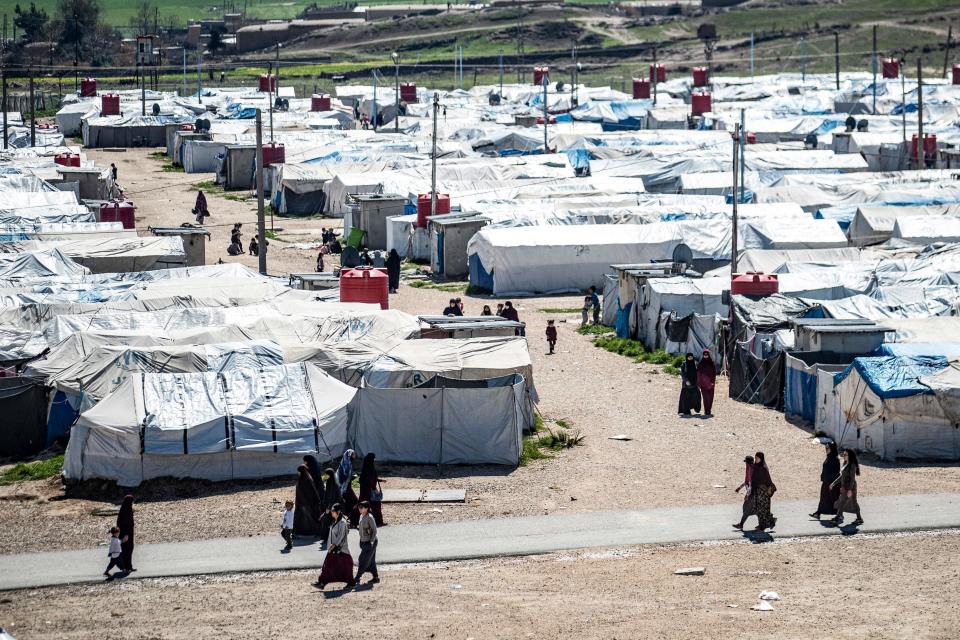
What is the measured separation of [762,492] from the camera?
1659 cm

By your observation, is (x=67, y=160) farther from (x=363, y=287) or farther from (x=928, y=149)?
(x=928, y=149)

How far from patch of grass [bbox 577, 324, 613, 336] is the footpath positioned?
12.9 m

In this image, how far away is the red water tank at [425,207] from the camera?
40.5 m

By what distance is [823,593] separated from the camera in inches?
575

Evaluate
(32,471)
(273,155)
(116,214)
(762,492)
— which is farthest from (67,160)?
(762,492)

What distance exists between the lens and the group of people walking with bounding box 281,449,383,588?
1492 centimetres

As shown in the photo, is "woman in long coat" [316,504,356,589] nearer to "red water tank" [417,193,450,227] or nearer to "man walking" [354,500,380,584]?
"man walking" [354,500,380,584]

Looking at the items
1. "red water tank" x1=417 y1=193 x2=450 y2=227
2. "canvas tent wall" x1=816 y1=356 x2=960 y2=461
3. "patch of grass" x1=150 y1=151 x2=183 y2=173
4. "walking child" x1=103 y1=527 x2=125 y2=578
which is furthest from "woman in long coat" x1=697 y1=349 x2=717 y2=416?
"patch of grass" x1=150 y1=151 x2=183 y2=173

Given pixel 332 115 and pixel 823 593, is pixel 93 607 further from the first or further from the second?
pixel 332 115

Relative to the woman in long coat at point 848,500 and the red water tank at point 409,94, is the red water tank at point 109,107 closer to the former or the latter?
the red water tank at point 409,94

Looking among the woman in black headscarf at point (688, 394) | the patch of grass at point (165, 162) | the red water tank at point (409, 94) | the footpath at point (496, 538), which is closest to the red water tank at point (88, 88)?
the red water tank at point (409, 94)

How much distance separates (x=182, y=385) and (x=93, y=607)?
200 inches

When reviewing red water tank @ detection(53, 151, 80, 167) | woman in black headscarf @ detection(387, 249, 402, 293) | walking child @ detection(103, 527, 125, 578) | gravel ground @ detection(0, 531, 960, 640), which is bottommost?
gravel ground @ detection(0, 531, 960, 640)

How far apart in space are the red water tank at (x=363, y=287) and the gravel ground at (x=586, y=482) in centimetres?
489
